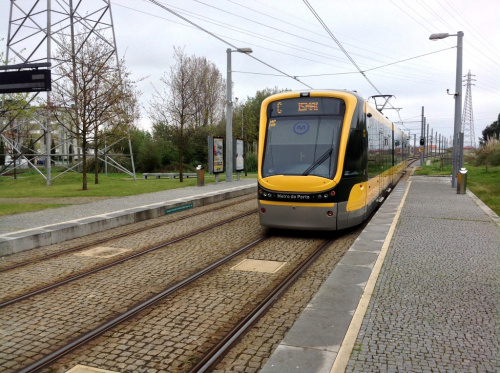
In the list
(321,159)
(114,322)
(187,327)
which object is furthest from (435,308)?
(321,159)

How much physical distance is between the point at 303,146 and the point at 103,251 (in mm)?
4458

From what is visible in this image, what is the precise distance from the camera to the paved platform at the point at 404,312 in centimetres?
379

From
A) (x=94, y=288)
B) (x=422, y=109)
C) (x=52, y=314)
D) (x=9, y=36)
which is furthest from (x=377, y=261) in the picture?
(x=422, y=109)

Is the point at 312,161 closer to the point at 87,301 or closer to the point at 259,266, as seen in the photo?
the point at 259,266

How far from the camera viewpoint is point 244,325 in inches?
193

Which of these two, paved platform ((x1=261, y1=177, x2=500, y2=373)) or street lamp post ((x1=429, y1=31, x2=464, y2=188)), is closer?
paved platform ((x1=261, y1=177, x2=500, y2=373))

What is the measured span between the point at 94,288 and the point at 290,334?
321cm

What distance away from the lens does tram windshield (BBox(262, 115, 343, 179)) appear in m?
9.39

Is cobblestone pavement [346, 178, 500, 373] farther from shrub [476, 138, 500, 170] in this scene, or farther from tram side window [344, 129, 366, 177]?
shrub [476, 138, 500, 170]

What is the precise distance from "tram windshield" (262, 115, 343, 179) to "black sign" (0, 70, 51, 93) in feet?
16.6

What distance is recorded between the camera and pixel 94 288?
20.9 feet

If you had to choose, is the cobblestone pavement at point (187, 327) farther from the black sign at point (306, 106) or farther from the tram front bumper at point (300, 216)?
the black sign at point (306, 106)

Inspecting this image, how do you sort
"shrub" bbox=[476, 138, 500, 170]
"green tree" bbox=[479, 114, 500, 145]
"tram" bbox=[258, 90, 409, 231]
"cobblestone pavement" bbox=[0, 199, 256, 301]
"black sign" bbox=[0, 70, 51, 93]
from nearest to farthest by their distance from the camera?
1. "cobblestone pavement" bbox=[0, 199, 256, 301]
2. "tram" bbox=[258, 90, 409, 231]
3. "black sign" bbox=[0, 70, 51, 93]
4. "shrub" bbox=[476, 138, 500, 170]
5. "green tree" bbox=[479, 114, 500, 145]

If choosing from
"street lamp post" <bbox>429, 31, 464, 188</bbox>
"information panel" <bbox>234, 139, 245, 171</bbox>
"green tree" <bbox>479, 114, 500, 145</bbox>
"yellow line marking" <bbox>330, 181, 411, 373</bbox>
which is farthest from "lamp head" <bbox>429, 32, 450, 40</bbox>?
"green tree" <bbox>479, 114, 500, 145</bbox>
